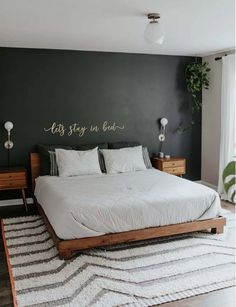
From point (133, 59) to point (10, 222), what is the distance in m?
3.10

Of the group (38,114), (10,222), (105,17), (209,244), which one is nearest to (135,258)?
(209,244)

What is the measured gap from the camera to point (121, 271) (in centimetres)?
303

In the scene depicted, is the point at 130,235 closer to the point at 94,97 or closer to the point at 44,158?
the point at 44,158

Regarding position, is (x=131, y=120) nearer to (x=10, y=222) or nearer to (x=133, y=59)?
(x=133, y=59)

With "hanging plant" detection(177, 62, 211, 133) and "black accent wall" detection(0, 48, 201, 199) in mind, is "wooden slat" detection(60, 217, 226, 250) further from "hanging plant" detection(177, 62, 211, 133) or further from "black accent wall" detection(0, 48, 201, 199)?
"hanging plant" detection(177, 62, 211, 133)

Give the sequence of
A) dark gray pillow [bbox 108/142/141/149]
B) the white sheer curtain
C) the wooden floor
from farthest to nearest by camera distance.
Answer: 1. dark gray pillow [bbox 108/142/141/149]
2. the white sheer curtain
3. the wooden floor

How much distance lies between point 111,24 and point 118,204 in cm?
187

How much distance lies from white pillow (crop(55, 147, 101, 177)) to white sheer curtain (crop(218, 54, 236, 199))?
2008mm

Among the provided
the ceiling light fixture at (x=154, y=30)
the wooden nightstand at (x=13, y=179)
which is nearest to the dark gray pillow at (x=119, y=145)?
the wooden nightstand at (x=13, y=179)

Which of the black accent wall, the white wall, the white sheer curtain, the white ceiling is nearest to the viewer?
the white ceiling

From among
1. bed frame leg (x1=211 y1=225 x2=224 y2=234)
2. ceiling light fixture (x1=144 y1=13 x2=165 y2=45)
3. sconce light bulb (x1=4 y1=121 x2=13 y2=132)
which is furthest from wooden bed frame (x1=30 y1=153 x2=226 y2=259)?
ceiling light fixture (x1=144 y1=13 x2=165 y2=45)

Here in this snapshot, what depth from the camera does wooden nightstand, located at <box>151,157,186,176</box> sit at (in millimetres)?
5453

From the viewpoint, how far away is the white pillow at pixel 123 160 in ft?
16.2

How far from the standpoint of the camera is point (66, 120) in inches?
204
